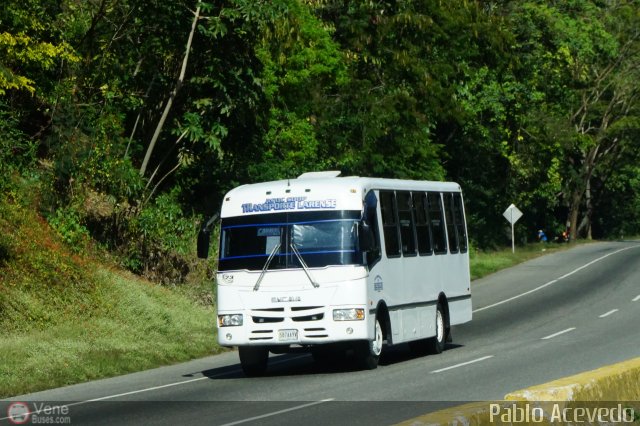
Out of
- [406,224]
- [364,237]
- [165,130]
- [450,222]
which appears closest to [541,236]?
[165,130]

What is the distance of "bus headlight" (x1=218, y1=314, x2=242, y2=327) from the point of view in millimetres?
19312

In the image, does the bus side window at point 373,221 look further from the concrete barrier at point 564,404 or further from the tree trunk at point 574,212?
the tree trunk at point 574,212

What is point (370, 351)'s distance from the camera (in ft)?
64.0

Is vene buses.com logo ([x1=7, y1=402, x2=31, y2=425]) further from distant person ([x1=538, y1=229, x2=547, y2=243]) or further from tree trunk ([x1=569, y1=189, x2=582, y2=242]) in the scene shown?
distant person ([x1=538, y1=229, x2=547, y2=243])

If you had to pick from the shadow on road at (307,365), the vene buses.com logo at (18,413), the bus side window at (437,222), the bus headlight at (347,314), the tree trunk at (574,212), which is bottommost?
the vene buses.com logo at (18,413)

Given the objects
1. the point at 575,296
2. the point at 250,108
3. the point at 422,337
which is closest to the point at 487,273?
the point at 575,296

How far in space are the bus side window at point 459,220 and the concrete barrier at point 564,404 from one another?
12.2 metres

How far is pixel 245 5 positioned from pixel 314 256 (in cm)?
1265

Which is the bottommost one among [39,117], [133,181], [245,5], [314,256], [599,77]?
[314,256]

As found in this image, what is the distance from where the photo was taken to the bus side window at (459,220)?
25.1 metres

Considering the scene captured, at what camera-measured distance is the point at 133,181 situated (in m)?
29.7

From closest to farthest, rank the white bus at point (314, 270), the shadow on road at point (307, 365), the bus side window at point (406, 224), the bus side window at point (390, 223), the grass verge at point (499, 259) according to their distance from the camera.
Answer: the white bus at point (314, 270)
the shadow on road at point (307, 365)
the bus side window at point (390, 223)
the bus side window at point (406, 224)
the grass verge at point (499, 259)

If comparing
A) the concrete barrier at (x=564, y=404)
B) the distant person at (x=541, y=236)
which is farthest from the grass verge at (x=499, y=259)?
the concrete barrier at (x=564, y=404)

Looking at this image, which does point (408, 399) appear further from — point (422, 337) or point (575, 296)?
point (575, 296)
